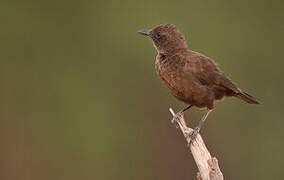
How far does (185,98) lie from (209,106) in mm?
309

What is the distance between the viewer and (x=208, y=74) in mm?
7699

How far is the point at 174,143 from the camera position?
1132 centimetres

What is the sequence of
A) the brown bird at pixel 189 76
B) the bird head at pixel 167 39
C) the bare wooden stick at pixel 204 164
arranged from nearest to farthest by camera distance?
the bare wooden stick at pixel 204 164 < the brown bird at pixel 189 76 < the bird head at pixel 167 39

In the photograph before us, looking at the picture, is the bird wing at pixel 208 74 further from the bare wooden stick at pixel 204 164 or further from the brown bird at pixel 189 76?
the bare wooden stick at pixel 204 164

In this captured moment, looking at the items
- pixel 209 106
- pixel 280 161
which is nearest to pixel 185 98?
pixel 209 106

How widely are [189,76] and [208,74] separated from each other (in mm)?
234

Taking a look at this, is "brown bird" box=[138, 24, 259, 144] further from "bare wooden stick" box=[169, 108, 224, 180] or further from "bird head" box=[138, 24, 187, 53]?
"bare wooden stick" box=[169, 108, 224, 180]

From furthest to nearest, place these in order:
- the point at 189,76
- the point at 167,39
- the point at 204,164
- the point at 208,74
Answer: the point at 167,39
the point at 208,74
the point at 189,76
the point at 204,164

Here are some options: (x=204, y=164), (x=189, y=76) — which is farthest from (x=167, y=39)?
(x=204, y=164)

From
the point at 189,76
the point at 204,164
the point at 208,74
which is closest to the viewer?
the point at 204,164

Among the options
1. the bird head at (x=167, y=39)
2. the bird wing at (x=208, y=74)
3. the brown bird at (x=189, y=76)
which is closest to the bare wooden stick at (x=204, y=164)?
the brown bird at (x=189, y=76)

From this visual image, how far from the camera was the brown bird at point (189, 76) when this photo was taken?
7.55 m

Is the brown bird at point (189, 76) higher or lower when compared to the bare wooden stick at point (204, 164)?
higher

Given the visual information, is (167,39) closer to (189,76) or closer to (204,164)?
(189,76)
